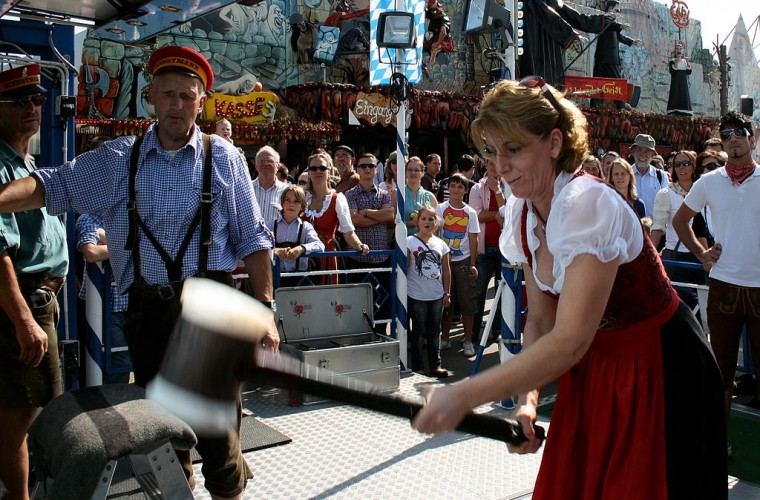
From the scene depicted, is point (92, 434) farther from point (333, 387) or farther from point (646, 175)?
point (646, 175)

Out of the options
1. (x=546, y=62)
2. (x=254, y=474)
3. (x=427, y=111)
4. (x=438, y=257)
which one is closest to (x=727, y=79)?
(x=546, y=62)

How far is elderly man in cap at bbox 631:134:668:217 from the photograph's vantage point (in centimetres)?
923

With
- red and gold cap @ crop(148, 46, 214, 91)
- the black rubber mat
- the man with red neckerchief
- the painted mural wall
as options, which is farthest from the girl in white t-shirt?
the painted mural wall

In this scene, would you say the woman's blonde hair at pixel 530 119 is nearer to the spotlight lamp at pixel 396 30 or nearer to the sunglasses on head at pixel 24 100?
the sunglasses on head at pixel 24 100

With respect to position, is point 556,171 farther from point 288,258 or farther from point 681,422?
point 288,258

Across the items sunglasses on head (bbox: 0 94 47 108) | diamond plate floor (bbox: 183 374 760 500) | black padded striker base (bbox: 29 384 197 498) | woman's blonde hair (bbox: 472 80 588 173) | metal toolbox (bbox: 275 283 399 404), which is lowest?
diamond plate floor (bbox: 183 374 760 500)

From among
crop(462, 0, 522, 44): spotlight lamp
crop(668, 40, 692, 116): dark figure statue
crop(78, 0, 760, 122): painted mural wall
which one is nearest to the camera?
crop(462, 0, 522, 44): spotlight lamp

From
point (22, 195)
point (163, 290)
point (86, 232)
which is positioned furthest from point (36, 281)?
point (86, 232)

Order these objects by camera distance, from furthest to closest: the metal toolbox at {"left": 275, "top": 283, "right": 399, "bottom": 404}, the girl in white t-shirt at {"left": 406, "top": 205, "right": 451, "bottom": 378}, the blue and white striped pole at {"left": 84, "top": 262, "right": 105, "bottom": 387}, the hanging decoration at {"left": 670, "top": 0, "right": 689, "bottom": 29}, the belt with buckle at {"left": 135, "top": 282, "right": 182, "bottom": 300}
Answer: the hanging decoration at {"left": 670, "top": 0, "right": 689, "bottom": 29} → the girl in white t-shirt at {"left": 406, "top": 205, "right": 451, "bottom": 378} → the metal toolbox at {"left": 275, "top": 283, "right": 399, "bottom": 404} → the blue and white striped pole at {"left": 84, "top": 262, "right": 105, "bottom": 387} → the belt with buckle at {"left": 135, "top": 282, "right": 182, "bottom": 300}

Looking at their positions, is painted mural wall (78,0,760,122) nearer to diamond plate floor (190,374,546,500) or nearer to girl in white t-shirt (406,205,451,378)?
girl in white t-shirt (406,205,451,378)

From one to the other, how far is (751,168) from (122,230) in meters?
3.99

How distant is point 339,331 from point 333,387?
14.8 feet

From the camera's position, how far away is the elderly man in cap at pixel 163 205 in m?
3.05

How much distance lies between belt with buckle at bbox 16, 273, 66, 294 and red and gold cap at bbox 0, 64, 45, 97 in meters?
0.86
